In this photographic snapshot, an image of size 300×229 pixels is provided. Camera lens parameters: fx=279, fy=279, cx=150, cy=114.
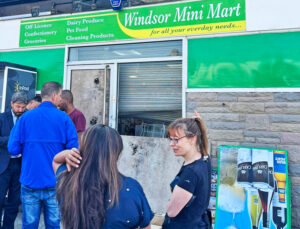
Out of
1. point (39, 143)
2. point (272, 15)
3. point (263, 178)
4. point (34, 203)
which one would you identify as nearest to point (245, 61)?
point (272, 15)

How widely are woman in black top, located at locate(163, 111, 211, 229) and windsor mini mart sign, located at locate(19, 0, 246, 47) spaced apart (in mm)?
3282

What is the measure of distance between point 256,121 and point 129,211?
11.8 ft

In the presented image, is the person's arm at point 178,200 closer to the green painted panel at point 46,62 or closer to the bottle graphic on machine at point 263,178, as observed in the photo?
the bottle graphic on machine at point 263,178

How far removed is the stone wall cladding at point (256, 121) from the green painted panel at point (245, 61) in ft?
0.71

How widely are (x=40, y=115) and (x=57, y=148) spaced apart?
0.41 meters

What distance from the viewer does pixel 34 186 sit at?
9.70 ft

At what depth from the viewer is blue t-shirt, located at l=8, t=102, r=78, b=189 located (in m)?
2.98

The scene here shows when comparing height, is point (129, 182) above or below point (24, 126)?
below

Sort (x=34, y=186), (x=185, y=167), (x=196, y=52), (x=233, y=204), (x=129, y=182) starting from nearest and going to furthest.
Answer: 1. (x=129, y=182)
2. (x=185, y=167)
3. (x=34, y=186)
4. (x=233, y=204)
5. (x=196, y=52)

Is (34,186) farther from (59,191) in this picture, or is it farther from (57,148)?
(59,191)

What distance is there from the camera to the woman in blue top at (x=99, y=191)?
1.54 metres

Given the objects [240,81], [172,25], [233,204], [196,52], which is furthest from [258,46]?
[233,204]

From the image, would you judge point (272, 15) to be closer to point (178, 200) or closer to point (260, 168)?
point (260, 168)

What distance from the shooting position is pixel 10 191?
12.5ft
